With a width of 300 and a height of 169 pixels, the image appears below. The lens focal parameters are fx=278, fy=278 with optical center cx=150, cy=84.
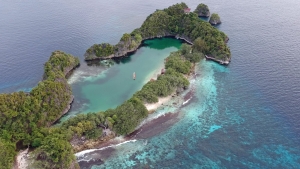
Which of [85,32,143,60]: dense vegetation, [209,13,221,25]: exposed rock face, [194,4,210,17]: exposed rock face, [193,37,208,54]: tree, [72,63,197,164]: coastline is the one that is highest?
[194,4,210,17]: exposed rock face

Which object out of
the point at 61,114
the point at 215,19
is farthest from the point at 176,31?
the point at 61,114

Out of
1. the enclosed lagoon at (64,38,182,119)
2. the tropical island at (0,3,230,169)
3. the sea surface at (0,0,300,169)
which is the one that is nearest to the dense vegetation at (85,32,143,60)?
the tropical island at (0,3,230,169)

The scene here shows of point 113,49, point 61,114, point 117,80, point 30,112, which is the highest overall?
point 113,49

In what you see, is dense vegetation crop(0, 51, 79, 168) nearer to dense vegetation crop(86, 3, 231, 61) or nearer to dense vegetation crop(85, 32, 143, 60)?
dense vegetation crop(85, 32, 143, 60)

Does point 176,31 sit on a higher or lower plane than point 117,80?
higher

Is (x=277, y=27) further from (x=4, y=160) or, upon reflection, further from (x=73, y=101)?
(x=4, y=160)

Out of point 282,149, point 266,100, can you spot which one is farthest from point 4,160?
point 266,100

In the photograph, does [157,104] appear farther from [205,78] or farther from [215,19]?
[215,19]
